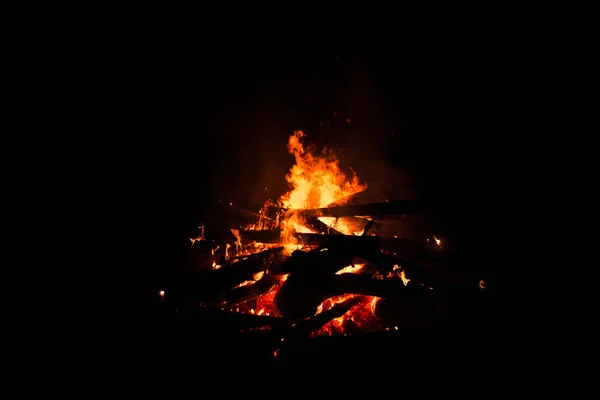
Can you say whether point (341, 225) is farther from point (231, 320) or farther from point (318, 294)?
point (231, 320)

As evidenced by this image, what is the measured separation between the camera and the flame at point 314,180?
245 inches

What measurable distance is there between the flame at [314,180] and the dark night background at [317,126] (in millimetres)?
299

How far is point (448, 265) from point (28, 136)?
28.3 ft

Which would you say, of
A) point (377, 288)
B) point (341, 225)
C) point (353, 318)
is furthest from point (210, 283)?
point (341, 225)

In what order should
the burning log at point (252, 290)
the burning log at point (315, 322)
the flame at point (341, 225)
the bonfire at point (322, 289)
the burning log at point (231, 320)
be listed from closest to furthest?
the burning log at point (315, 322) < the burning log at point (231, 320) < the bonfire at point (322, 289) < the burning log at point (252, 290) < the flame at point (341, 225)

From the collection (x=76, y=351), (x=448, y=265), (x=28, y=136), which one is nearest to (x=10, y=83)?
(x=28, y=136)

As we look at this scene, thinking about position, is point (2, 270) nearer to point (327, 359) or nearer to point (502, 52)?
point (327, 359)

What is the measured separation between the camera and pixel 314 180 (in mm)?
6574

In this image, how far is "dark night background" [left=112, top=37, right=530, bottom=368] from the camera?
4598 millimetres

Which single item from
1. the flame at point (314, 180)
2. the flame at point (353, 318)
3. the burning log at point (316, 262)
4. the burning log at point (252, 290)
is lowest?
the flame at point (353, 318)

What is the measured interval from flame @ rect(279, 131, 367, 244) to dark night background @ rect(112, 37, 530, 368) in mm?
299

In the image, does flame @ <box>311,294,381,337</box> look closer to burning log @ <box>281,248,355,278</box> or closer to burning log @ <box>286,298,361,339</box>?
burning log @ <box>286,298,361,339</box>

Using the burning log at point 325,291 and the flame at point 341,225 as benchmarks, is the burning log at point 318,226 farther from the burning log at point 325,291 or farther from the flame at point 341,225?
the burning log at point 325,291

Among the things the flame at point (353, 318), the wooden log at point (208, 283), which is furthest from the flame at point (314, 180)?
the flame at point (353, 318)
